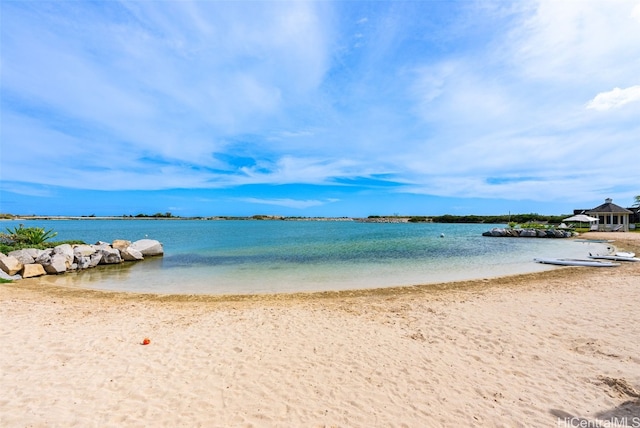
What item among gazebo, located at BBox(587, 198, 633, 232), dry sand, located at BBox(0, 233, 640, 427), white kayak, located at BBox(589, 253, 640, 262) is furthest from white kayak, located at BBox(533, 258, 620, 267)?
gazebo, located at BBox(587, 198, 633, 232)

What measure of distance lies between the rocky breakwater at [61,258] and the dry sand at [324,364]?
6.34m

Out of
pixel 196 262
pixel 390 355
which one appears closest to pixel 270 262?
pixel 196 262

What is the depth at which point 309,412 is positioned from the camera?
151 inches

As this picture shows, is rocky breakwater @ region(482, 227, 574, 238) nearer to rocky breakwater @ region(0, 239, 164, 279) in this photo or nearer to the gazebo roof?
the gazebo roof

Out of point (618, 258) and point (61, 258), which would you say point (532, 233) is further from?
point (61, 258)

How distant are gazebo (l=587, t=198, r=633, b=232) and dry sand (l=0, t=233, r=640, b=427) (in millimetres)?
43476

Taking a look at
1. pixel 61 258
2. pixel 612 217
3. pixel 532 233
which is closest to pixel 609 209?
pixel 612 217

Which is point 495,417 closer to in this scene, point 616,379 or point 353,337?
point 616,379

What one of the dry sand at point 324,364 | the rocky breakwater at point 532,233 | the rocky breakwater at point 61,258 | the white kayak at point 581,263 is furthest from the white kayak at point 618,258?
the rocky breakwater at point 61,258

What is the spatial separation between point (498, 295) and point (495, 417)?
7067 millimetres

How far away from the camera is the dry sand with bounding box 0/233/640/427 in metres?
3.78

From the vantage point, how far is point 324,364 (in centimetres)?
507

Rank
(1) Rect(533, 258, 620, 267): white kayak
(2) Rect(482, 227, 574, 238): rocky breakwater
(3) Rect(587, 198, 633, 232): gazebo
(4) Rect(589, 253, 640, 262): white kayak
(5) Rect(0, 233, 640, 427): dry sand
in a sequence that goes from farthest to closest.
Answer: (3) Rect(587, 198, 633, 232): gazebo → (2) Rect(482, 227, 574, 238): rocky breakwater → (4) Rect(589, 253, 640, 262): white kayak → (1) Rect(533, 258, 620, 267): white kayak → (5) Rect(0, 233, 640, 427): dry sand

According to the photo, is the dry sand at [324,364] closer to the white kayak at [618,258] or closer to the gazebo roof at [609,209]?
the white kayak at [618,258]
